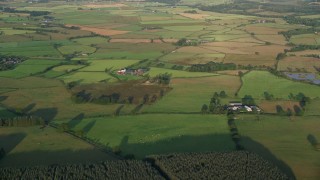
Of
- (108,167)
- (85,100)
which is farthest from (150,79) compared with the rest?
(108,167)

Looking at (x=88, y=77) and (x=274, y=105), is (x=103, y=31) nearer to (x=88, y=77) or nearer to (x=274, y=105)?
(x=88, y=77)

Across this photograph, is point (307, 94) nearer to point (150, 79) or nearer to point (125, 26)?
point (150, 79)

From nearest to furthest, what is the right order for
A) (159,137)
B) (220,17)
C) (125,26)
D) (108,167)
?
(108,167) < (159,137) < (125,26) < (220,17)

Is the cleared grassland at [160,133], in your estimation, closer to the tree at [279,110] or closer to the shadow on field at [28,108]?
the tree at [279,110]

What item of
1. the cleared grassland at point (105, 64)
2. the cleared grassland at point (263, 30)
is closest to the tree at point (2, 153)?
the cleared grassland at point (105, 64)

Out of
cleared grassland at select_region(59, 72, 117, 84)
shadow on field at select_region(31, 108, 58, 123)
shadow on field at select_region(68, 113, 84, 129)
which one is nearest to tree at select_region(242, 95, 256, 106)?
shadow on field at select_region(68, 113, 84, 129)
